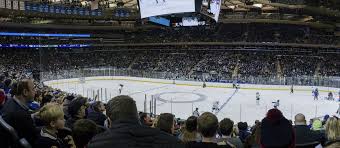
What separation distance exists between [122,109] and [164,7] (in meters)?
12.3

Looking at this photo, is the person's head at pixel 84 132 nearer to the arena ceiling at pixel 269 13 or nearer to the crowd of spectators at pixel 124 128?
the crowd of spectators at pixel 124 128

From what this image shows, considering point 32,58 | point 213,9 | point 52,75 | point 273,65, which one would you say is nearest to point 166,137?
point 213,9

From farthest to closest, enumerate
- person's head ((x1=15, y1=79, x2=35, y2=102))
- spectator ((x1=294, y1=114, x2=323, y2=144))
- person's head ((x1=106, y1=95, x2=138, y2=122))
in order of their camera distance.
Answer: spectator ((x1=294, y1=114, x2=323, y2=144)) → person's head ((x1=15, y1=79, x2=35, y2=102)) → person's head ((x1=106, y1=95, x2=138, y2=122))

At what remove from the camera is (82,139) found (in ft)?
11.1

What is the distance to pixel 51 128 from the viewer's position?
148 inches

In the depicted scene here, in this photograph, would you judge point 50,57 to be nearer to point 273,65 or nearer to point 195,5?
point 273,65

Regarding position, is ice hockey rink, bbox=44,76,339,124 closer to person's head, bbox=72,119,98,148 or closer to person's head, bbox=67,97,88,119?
person's head, bbox=67,97,88,119

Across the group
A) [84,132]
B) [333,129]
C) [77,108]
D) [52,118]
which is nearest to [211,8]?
[77,108]

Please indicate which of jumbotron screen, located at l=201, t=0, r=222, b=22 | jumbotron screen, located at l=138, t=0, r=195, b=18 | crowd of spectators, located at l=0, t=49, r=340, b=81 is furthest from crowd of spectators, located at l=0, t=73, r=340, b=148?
crowd of spectators, located at l=0, t=49, r=340, b=81

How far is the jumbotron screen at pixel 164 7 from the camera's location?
1423 centimetres

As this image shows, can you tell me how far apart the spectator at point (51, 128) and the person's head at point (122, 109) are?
1.13 metres

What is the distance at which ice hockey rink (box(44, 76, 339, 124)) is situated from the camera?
888 inches

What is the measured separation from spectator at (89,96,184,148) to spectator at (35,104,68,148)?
1.12 meters

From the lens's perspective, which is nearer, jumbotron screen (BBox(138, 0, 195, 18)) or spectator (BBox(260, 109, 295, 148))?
spectator (BBox(260, 109, 295, 148))
